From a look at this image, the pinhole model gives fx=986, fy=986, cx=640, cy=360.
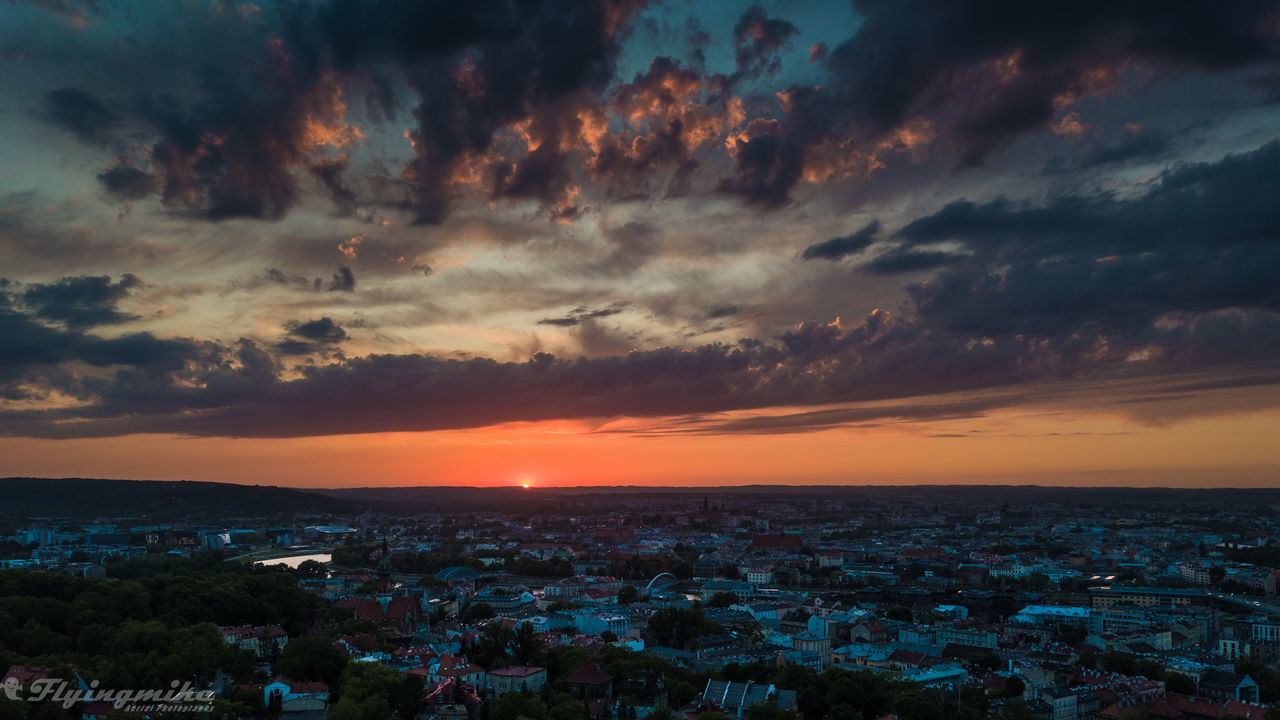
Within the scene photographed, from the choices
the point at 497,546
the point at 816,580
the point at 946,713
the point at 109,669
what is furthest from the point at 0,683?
the point at 497,546

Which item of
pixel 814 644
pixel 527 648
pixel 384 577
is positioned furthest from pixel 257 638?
pixel 814 644

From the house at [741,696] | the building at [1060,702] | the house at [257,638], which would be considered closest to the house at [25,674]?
the house at [257,638]

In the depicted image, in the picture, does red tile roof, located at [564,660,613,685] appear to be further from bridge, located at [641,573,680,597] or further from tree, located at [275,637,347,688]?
bridge, located at [641,573,680,597]

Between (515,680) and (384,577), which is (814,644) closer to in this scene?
(515,680)

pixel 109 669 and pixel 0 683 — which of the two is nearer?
pixel 0 683

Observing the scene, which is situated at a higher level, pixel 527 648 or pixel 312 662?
pixel 312 662

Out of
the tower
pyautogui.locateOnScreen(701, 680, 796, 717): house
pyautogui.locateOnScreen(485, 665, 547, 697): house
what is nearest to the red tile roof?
pyautogui.locateOnScreen(485, 665, 547, 697): house

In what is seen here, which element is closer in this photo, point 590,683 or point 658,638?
point 590,683

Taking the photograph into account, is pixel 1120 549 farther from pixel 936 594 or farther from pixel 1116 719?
pixel 1116 719

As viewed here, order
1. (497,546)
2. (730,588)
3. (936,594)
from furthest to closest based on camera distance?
1. (497,546)
2. (730,588)
3. (936,594)
